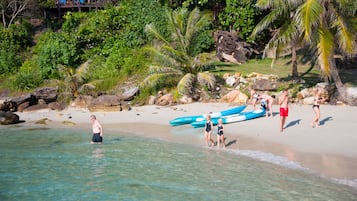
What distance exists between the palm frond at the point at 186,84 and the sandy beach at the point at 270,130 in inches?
36.9

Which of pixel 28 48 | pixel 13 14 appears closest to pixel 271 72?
pixel 28 48

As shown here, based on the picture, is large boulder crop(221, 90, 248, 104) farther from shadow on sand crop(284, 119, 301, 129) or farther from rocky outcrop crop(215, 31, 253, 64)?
rocky outcrop crop(215, 31, 253, 64)

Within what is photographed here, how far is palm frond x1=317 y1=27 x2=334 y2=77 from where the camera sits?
671 inches

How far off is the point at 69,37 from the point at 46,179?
20.2m

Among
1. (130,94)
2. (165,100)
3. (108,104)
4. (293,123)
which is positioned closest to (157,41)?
(130,94)

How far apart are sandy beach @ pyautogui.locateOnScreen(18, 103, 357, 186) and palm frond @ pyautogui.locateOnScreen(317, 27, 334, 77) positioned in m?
1.84

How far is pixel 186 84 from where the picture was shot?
2128 cm

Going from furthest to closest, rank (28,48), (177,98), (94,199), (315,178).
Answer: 1. (28,48)
2. (177,98)
3. (315,178)
4. (94,199)

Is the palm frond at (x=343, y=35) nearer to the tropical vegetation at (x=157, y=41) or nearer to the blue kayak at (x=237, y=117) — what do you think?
the tropical vegetation at (x=157, y=41)

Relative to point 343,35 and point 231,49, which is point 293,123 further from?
point 231,49

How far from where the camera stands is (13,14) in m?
35.0

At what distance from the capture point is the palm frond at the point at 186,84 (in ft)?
69.4

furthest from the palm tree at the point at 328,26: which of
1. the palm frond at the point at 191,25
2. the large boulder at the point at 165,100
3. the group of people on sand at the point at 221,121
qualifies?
the large boulder at the point at 165,100

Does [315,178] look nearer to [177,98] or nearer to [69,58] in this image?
[177,98]
